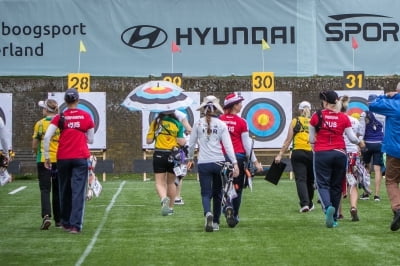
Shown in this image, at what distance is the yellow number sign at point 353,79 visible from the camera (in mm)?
30562

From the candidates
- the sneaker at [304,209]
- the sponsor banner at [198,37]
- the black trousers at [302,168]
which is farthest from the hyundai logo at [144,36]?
the sneaker at [304,209]

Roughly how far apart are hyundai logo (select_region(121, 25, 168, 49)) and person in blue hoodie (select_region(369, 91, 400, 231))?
17.7 m

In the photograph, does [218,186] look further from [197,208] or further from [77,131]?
[197,208]

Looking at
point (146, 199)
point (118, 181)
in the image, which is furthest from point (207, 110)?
point (118, 181)

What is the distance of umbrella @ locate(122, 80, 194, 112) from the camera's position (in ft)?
59.1

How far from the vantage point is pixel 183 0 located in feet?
105

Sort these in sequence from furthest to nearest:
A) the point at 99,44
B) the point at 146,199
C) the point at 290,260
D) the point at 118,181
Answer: the point at 99,44 < the point at 118,181 < the point at 146,199 < the point at 290,260

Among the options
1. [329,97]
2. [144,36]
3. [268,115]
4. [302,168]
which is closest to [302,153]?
[302,168]

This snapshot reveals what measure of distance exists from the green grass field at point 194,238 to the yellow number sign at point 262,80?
1065 cm

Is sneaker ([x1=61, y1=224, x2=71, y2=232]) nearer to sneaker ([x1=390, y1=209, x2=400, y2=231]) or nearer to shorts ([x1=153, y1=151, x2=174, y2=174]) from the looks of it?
shorts ([x1=153, y1=151, x2=174, y2=174])

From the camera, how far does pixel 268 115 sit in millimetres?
31266

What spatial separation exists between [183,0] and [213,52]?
5.58ft

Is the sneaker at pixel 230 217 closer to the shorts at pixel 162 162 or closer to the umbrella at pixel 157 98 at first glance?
the shorts at pixel 162 162

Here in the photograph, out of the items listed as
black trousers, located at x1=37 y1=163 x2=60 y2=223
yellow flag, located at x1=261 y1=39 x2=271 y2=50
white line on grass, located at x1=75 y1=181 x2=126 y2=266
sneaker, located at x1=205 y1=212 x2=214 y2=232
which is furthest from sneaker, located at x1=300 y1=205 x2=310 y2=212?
yellow flag, located at x1=261 y1=39 x2=271 y2=50
